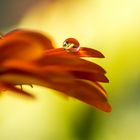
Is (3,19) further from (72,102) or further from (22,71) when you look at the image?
(22,71)

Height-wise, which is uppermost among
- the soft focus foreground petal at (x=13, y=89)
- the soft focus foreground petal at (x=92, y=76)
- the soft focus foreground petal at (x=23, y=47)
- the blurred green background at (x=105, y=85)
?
the blurred green background at (x=105, y=85)

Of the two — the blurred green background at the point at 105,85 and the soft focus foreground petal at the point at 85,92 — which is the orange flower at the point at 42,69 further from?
the blurred green background at the point at 105,85

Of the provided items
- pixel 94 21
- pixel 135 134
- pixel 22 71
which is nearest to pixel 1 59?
pixel 22 71

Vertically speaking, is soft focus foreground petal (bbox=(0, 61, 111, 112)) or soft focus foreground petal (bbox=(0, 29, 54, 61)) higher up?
soft focus foreground petal (bbox=(0, 29, 54, 61))

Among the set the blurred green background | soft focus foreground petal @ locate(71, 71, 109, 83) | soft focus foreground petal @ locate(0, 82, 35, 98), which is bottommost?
soft focus foreground petal @ locate(0, 82, 35, 98)

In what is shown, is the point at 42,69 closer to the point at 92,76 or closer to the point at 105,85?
the point at 92,76

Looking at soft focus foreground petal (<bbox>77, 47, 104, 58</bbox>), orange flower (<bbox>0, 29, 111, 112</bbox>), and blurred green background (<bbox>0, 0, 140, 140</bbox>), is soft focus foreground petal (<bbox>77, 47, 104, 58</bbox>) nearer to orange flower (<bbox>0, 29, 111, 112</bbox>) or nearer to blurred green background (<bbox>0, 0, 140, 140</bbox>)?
orange flower (<bbox>0, 29, 111, 112</bbox>)

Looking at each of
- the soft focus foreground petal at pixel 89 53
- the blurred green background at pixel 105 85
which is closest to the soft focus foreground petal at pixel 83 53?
the soft focus foreground petal at pixel 89 53

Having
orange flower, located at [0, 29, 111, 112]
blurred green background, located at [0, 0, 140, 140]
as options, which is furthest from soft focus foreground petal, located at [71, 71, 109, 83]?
blurred green background, located at [0, 0, 140, 140]
